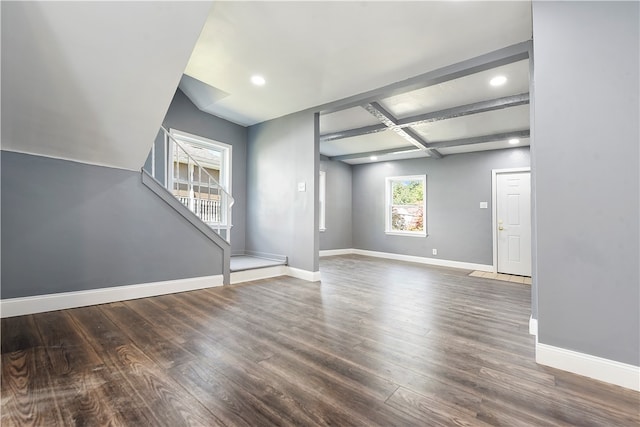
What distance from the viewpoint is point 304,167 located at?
4.41 meters

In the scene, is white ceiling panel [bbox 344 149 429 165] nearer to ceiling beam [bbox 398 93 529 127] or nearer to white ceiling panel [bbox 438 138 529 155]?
white ceiling panel [bbox 438 138 529 155]

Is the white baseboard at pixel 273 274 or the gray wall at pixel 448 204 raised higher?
the gray wall at pixel 448 204

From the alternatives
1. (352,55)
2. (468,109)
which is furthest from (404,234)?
(352,55)

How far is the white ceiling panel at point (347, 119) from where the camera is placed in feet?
14.4

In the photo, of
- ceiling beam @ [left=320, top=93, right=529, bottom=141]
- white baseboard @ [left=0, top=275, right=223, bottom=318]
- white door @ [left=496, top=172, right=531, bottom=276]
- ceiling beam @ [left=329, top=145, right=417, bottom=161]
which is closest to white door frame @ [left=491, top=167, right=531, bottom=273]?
white door @ [left=496, top=172, right=531, bottom=276]

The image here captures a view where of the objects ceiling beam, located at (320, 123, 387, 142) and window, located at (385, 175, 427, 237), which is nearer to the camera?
ceiling beam, located at (320, 123, 387, 142)

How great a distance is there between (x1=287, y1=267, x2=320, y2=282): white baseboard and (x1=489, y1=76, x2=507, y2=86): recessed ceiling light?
348cm

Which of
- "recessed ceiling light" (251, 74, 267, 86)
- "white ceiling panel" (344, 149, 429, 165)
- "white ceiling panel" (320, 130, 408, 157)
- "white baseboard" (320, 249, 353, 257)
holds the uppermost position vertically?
"recessed ceiling light" (251, 74, 267, 86)

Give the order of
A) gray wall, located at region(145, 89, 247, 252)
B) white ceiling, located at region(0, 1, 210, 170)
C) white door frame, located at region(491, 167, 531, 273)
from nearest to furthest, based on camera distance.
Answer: white ceiling, located at region(0, 1, 210, 170) < gray wall, located at region(145, 89, 247, 252) < white door frame, located at region(491, 167, 531, 273)

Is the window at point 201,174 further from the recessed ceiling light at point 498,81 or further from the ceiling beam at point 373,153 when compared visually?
the recessed ceiling light at point 498,81

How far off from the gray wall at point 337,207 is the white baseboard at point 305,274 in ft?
8.91

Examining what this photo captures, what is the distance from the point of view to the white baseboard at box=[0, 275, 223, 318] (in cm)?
267

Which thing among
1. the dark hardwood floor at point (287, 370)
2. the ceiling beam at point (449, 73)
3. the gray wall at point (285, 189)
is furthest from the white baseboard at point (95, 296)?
the ceiling beam at point (449, 73)

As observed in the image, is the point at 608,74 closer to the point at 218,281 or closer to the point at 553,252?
the point at 553,252
